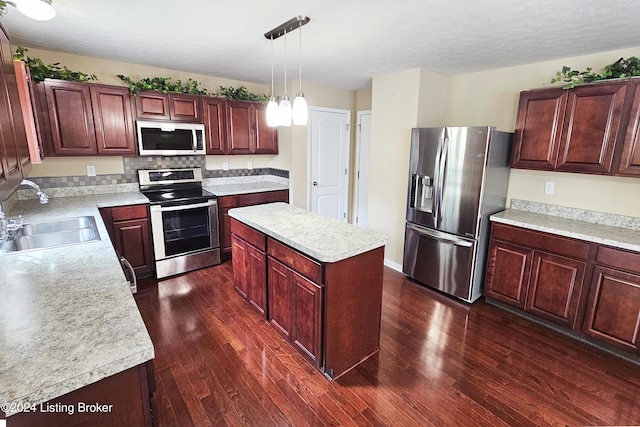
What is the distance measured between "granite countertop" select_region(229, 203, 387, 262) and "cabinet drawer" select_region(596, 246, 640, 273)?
168 centimetres

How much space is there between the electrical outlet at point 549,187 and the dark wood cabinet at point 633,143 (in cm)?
62

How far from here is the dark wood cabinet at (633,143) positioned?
2248 mm

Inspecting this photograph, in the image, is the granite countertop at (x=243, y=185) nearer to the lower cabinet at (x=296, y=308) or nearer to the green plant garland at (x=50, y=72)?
the green plant garland at (x=50, y=72)

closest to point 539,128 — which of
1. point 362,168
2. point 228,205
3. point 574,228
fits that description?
point 574,228

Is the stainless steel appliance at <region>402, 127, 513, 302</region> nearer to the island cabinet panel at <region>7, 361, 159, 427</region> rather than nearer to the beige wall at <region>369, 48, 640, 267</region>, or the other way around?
the beige wall at <region>369, 48, 640, 267</region>

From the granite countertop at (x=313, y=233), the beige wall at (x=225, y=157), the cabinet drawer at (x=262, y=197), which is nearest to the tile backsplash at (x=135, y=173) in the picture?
the beige wall at (x=225, y=157)

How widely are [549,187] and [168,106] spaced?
4153 mm

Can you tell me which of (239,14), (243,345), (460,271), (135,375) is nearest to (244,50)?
(239,14)

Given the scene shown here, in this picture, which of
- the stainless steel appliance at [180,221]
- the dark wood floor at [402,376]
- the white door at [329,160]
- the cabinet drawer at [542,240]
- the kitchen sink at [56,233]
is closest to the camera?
the dark wood floor at [402,376]

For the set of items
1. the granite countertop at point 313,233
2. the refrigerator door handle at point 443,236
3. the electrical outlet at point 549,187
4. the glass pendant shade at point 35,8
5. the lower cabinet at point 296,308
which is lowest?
the lower cabinet at point 296,308

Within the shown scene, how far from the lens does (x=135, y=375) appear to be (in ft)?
3.33

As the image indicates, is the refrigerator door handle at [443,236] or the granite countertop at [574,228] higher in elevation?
the granite countertop at [574,228]

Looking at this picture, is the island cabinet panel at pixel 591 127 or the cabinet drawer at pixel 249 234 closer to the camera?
the island cabinet panel at pixel 591 127

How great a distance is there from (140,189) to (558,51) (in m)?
4.50
